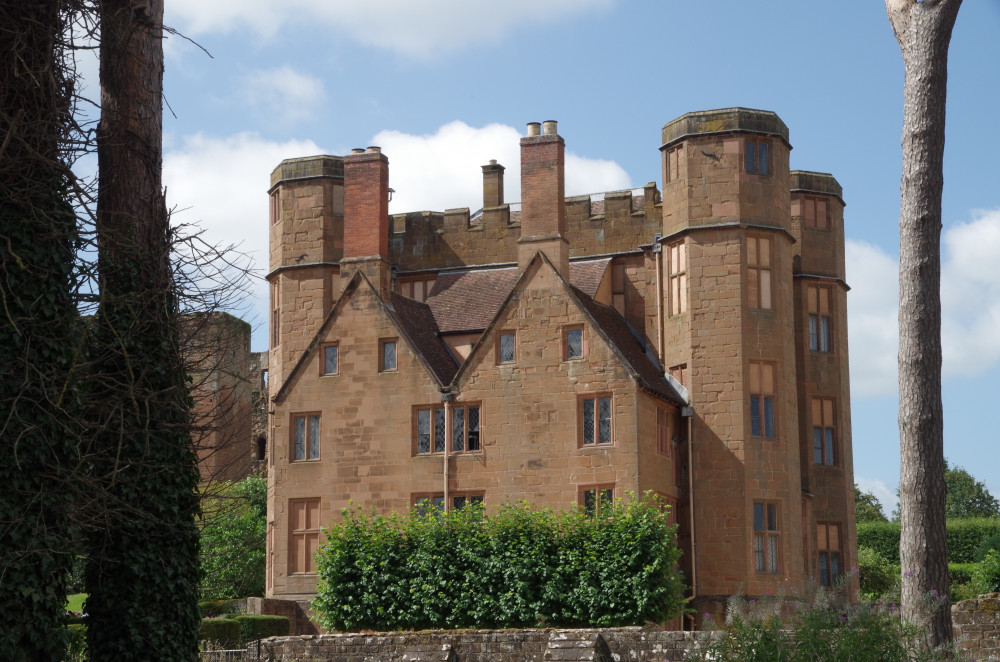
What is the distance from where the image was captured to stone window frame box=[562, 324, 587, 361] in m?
31.5

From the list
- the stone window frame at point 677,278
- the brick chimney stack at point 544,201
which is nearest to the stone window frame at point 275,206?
the brick chimney stack at point 544,201

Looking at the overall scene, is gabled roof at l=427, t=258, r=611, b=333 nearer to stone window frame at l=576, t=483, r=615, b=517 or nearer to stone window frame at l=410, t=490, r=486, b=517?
stone window frame at l=410, t=490, r=486, b=517

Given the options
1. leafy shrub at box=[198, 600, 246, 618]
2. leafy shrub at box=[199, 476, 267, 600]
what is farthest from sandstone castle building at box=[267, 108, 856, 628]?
leafy shrub at box=[199, 476, 267, 600]

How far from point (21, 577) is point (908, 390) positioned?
415 inches

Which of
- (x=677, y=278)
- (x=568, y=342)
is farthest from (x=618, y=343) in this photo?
(x=677, y=278)

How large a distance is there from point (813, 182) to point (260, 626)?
18.8 metres

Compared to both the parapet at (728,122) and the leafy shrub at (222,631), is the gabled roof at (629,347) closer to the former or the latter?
the parapet at (728,122)

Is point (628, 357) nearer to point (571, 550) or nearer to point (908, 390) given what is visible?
point (571, 550)

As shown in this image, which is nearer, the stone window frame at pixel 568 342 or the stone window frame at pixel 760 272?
the stone window frame at pixel 568 342

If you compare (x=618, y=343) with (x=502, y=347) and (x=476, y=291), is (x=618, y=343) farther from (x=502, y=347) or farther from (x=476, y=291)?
(x=476, y=291)

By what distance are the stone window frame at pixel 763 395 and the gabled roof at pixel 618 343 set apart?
1.67m

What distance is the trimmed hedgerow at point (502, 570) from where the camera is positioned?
90.6 ft

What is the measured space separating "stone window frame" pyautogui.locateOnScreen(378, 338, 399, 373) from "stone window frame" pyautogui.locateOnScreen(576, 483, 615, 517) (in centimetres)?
581

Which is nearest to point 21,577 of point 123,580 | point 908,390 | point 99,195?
point 123,580
